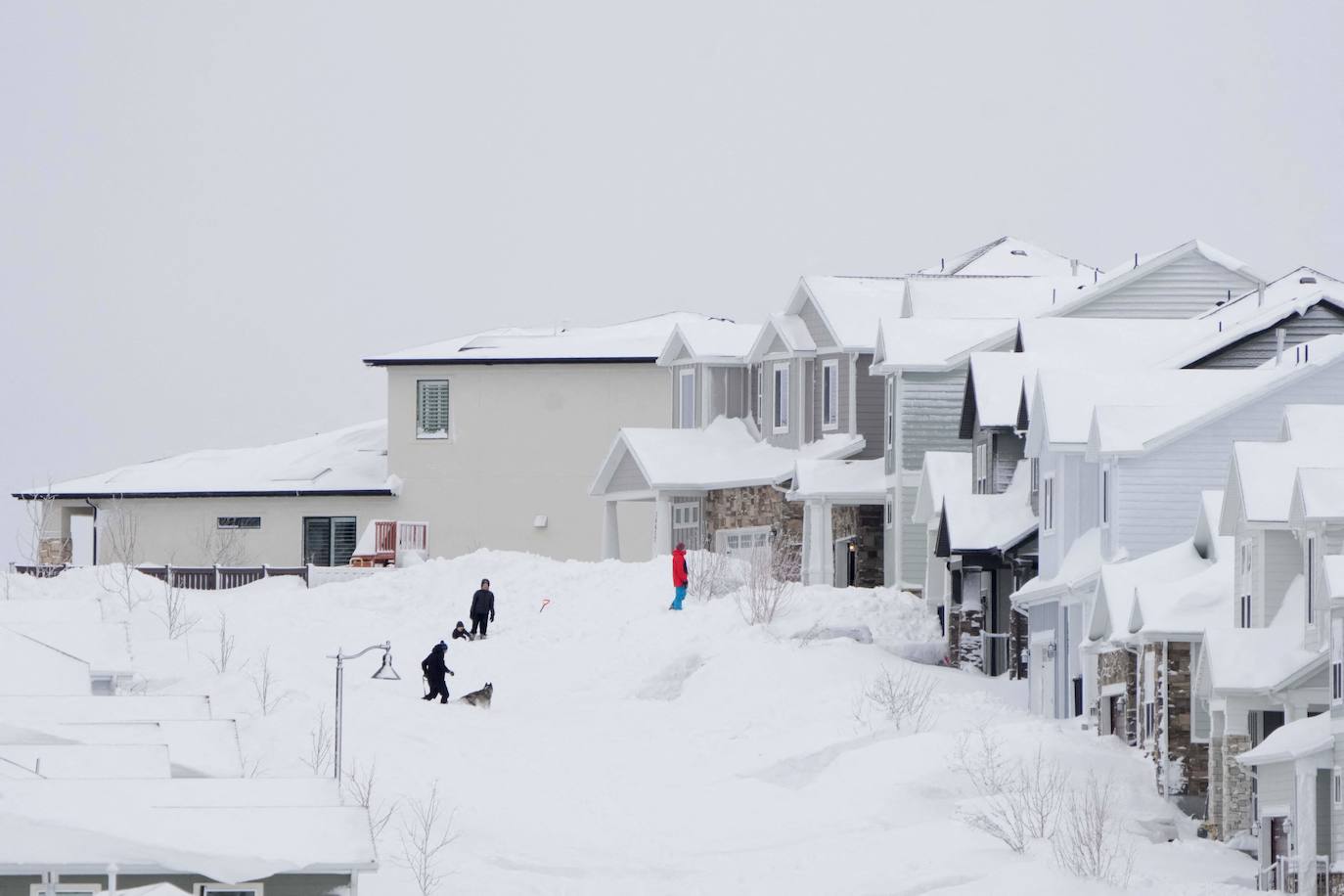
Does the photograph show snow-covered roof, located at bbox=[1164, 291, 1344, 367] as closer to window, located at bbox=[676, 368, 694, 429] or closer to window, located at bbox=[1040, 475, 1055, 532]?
window, located at bbox=[1040, 475, 1055, 532]

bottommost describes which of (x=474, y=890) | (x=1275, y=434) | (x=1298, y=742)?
(x=474, y=890)

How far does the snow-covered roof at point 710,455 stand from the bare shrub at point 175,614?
35.0 ft

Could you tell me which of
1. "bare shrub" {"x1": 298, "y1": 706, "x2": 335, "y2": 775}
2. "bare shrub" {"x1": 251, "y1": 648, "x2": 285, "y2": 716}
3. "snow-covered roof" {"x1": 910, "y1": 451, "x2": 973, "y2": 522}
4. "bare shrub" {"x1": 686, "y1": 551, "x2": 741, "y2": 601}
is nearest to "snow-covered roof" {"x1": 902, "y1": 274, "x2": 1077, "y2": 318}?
"snow-covered roof" {"x1": 910, "y1": 451, "x2": 973, "y2": 522}

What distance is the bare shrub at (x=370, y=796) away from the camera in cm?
2862

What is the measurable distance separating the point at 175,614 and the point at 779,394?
14.8 metres

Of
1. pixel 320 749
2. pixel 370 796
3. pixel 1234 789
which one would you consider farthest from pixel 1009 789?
pixel 320 749

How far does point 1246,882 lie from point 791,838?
19.0 feet

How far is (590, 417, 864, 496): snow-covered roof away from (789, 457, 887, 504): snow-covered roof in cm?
87

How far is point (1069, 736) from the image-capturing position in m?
31.6

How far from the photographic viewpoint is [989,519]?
40.0 metres

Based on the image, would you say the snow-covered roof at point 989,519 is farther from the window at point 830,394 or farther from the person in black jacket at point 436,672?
the window at point 830,394

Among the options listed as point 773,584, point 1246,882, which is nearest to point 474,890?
point 1246,882

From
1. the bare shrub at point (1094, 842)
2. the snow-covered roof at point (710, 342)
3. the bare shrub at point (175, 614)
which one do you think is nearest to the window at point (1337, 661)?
the bare shrub at point (1094, 842)

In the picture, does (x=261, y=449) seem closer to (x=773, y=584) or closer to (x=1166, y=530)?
(x=773, y=584)
